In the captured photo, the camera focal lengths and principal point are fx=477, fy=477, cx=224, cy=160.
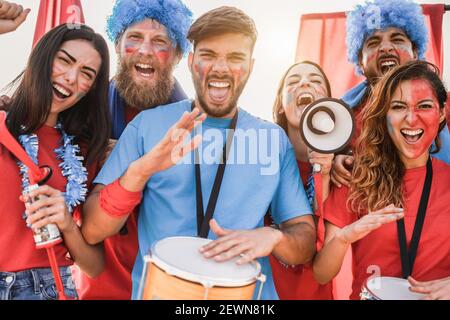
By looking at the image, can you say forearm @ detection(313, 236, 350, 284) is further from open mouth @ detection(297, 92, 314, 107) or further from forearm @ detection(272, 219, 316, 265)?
open mouth @ detection(297, 92, 314, 107)

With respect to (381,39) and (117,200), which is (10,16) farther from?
(381,39)

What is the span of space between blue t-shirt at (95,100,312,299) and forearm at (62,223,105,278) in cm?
20

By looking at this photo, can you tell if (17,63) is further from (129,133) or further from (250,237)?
(250,237)

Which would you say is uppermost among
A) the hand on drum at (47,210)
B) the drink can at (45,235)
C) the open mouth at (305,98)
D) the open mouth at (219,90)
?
the open mouth at (219,90)

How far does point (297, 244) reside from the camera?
198 centimetres

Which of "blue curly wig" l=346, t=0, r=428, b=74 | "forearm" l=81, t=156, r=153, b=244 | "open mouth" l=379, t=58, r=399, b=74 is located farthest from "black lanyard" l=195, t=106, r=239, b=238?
"blue curly wig" l=346, t=0, r=428, b=74

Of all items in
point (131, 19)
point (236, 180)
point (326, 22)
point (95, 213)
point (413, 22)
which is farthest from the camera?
point (326, 22)

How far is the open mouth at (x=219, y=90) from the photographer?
2.24 m

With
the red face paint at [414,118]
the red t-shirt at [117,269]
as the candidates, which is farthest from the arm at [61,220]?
the red face paint at [414,118]

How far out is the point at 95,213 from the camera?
1954 mm

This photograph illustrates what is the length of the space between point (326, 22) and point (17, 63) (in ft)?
7.08

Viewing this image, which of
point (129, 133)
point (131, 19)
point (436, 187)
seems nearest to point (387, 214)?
point (436, 187)

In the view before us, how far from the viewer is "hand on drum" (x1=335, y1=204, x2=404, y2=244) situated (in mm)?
1861

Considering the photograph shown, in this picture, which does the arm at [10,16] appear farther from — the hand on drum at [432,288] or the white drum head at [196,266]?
the hand on drum at [432,288]
